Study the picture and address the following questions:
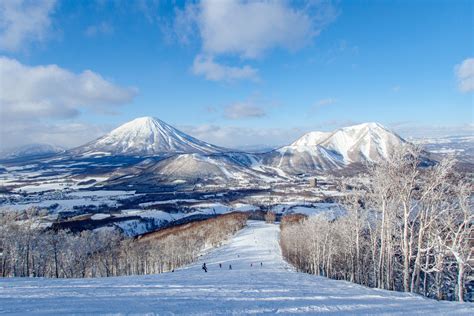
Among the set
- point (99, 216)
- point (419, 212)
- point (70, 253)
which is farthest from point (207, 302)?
point (99, 216)

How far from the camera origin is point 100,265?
2618 inches

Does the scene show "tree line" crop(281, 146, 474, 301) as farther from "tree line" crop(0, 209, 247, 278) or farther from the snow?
the snow

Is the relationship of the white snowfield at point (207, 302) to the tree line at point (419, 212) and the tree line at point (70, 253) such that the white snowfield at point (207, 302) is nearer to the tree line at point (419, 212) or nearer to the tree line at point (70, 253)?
the tree line at point (419, 212)

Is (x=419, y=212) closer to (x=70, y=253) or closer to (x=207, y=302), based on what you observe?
(x=207, y=302)

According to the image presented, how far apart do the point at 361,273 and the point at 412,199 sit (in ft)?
45.6

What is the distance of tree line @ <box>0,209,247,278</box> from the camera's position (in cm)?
4566

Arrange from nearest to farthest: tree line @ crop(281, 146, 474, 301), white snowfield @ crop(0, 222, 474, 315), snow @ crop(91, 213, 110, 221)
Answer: white snowfield @ crop(0, 222, 474, 315)
tree line @ crop(281, 146, 474, 301)
snow @ crop(91, 213, 110, 221)

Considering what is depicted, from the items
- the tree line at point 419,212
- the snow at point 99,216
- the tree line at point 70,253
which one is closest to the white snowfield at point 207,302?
the tree line at point 419,212

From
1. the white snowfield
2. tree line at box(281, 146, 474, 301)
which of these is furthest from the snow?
the white snowfield

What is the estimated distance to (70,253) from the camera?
57906mm

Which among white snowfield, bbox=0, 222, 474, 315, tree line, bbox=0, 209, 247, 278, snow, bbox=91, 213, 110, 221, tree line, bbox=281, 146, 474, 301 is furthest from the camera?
snow, bbox=91, 213, 110, 221

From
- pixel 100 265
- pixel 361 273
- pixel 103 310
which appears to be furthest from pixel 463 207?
pixel 100 265

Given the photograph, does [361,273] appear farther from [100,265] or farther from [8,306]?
[100,265]

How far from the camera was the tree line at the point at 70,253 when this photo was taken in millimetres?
45656
